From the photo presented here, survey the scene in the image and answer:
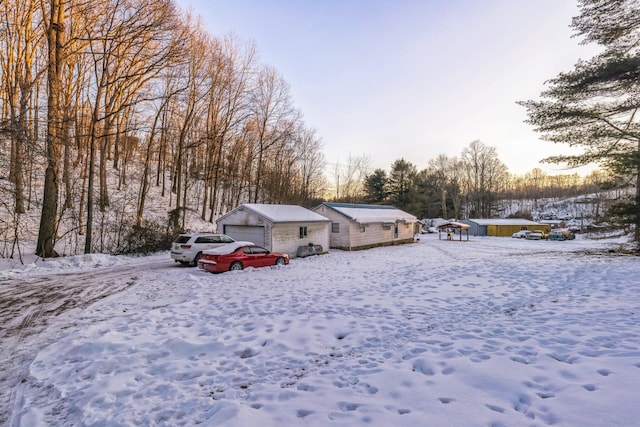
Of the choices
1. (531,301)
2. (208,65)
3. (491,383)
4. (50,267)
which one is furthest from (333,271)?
(208,65)

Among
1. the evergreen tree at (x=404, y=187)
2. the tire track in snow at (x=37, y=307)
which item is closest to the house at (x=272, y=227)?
the tire track in snow at (x=37, y=307)

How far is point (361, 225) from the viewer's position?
76.9 ft

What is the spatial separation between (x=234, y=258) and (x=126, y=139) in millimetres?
26292

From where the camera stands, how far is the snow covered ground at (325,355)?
3.20 m

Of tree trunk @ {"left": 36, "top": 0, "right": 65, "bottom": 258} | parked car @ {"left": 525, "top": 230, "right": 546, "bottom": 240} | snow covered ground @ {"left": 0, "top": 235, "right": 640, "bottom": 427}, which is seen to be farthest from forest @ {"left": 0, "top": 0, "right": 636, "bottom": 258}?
parked car @ {"left": 525, "top": 230, "right": 546, "bottom": 240}

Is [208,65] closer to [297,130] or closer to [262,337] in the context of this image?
[297,130]

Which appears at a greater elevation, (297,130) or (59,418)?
(297,130)

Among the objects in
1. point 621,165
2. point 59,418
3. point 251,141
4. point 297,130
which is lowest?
point 59,418

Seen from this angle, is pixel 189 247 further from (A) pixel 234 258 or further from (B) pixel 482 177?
(B) pixel 482 177

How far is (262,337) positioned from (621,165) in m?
18.3

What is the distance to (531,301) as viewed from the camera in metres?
7.46

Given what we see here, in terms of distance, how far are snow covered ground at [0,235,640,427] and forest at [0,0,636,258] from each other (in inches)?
231

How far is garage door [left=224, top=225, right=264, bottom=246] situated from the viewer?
54.9ft

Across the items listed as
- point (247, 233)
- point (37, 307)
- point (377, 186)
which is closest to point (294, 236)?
point (247, 233)
